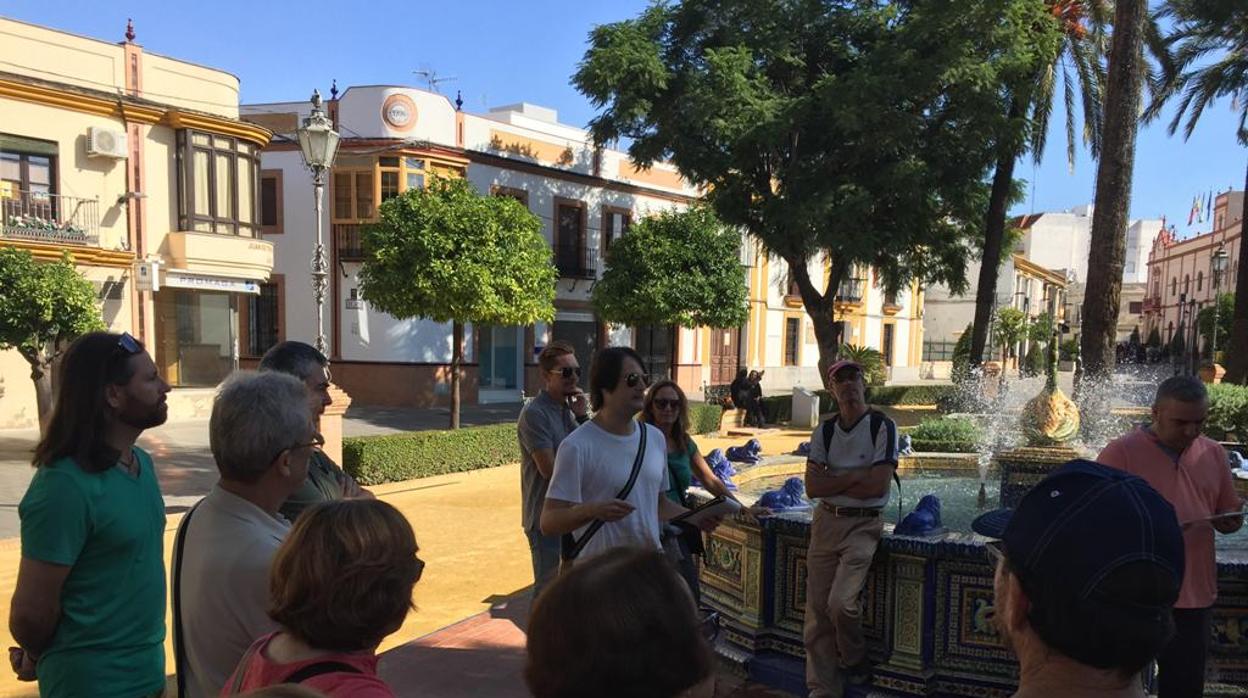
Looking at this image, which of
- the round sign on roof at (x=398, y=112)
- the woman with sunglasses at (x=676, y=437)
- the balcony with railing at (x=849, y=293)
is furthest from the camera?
the balcony with railing at (x=849, y=293)

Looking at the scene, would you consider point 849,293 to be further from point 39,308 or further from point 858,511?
point 858,511

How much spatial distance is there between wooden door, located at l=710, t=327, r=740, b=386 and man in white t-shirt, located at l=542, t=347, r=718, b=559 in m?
27.1

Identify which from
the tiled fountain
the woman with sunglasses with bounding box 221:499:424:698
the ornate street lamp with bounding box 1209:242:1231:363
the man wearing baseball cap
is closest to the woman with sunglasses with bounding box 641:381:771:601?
the tiled fountain

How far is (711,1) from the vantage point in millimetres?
17875

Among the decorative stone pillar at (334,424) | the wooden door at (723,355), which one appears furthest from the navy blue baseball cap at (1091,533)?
the wooden door at (723,355)

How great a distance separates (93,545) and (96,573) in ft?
0.24

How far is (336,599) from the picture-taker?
145 centimetres

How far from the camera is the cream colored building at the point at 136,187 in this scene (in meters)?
15.3

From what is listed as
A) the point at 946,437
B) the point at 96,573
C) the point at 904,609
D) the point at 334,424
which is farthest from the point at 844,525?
the point at 946,437

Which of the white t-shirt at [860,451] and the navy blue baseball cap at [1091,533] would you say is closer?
the navy blue baseball cap at [1091,533]

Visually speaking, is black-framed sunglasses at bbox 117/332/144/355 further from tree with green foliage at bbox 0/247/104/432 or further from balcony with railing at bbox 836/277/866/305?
balcony with railing at bbox 836/277/866/305

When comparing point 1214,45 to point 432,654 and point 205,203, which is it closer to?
point 432,654

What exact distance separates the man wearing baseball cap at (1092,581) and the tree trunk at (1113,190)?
27.8ft

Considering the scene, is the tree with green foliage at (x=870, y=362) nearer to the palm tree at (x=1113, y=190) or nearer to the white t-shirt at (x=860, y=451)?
the palm tree at (x=1113, y=190)
